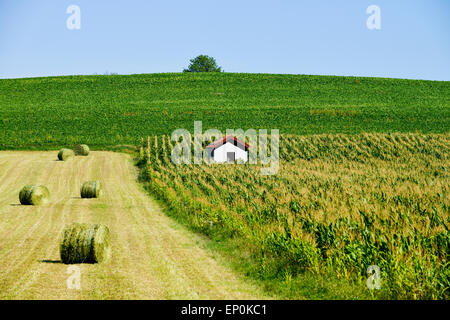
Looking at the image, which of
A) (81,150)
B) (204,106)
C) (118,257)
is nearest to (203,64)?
(204,106)

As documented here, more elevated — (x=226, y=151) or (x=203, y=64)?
(x=203, y=64)

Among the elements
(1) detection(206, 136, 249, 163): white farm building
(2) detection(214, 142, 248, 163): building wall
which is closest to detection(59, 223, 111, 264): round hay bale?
(1) detection(206, 136, 249, 163): white farm building

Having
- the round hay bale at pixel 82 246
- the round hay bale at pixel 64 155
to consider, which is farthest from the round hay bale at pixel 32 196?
the round hay bale at pixel 64 155

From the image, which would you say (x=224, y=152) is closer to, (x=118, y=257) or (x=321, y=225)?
(x=118, y=257)

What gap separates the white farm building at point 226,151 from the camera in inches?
1618

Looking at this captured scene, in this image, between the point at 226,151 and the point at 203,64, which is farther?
the point at 203,64

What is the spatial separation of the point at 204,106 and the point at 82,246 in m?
59.7

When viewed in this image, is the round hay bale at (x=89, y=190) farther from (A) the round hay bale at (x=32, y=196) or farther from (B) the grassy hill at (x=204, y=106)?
(B) the grassy hill at (x=204, y=106)

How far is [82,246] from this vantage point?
11578 mm

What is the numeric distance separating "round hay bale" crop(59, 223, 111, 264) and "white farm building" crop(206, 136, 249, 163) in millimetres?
29148

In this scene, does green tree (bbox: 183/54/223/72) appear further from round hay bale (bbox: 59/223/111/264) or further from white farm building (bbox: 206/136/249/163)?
round hay bale (bbox: 59/223/111/264)

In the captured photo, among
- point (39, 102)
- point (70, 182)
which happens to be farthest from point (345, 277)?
point (39, 102)
